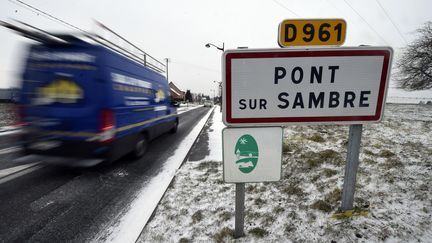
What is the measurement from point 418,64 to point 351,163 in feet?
64.1

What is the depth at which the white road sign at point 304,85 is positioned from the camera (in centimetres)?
145

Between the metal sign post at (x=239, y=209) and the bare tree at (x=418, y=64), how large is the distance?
66.7 ft

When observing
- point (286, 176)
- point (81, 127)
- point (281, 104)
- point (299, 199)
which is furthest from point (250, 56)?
point (81, 127)

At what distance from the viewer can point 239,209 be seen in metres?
1.75

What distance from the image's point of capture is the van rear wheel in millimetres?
4719

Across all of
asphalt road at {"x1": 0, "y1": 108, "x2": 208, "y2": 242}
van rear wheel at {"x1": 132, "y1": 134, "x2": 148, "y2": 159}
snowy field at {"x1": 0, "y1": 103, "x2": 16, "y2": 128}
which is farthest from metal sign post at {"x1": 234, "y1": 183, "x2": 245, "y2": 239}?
snowy field at {"x1": 0, "y1": 103, "x2": 16, "y2": 128}

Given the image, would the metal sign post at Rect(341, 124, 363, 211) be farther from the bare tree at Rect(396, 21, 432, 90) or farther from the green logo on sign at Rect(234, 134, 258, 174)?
the bare tree at Rect(396, 21, 432, 90)

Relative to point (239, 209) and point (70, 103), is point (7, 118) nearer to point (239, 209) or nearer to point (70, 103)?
point (70, 103)

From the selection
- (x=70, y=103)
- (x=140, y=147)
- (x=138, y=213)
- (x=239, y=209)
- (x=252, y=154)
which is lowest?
(x=138, y=213)

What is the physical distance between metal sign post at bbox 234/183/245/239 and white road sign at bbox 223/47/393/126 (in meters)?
0.63

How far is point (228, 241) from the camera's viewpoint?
1885 millimetres

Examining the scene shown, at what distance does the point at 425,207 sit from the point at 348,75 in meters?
2.01

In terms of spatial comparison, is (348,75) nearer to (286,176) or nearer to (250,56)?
(250,56)

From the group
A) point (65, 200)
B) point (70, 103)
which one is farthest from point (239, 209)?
point (70, 103)
